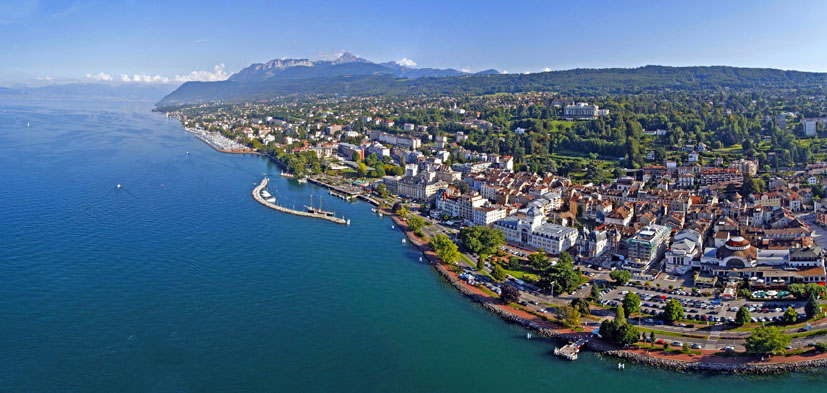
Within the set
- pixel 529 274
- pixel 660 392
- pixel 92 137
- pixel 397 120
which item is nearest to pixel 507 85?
pixel 397 120

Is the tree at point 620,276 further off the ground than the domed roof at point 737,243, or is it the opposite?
the domed roof at point 737,243

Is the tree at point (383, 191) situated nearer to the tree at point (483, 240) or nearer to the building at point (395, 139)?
the tree at point (483, 240)

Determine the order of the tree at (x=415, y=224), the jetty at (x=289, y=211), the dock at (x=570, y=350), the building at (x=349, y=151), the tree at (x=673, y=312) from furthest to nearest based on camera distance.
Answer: the building at (x=349, y=151) < the jetty at (x=289, y=211) < the tree at (x=415, y=224) < the tree at (x=673, y=312) < the dock at (x=570, y=350)

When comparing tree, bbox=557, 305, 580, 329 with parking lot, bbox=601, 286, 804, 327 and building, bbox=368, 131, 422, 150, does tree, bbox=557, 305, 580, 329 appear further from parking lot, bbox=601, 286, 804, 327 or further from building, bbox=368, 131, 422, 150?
building, bbox=368, 131, 422, 150

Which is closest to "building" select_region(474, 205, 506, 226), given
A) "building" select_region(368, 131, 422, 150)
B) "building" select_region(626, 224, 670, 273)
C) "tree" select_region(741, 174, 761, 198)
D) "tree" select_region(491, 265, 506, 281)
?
"building" select_region(626, 224, 670, 273)

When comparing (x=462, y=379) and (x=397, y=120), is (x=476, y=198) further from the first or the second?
(x=397, y=120)

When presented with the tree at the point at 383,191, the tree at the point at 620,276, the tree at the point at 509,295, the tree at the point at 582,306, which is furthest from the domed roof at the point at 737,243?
the tree at the point at 383,191

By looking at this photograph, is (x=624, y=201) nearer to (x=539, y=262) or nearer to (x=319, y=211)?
(x=539, y=262)

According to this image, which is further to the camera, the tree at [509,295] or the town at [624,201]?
the tree at [509,295]
